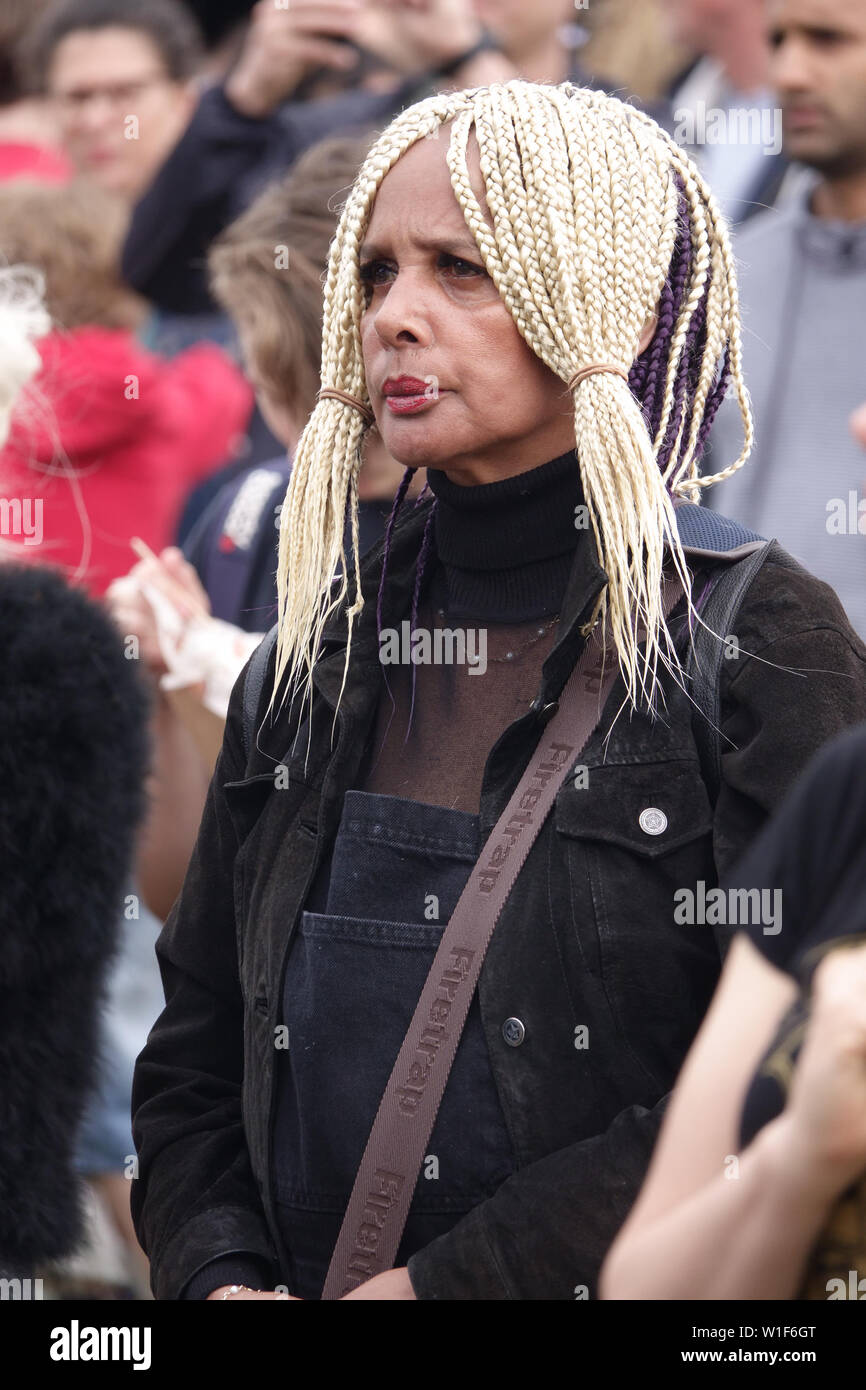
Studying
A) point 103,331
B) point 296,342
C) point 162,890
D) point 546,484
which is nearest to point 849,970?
point 546,484

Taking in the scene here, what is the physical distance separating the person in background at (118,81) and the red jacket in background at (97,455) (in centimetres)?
138

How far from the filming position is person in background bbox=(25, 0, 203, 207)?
221 inches

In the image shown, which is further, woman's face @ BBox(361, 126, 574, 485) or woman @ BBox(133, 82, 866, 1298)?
woman's face @ BBox(361, 126, 574, 485)

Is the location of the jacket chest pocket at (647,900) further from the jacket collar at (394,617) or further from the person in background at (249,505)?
the person in background at (249,505)

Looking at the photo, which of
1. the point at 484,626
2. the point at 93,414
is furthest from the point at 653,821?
the point at 93,414

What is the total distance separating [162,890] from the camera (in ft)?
10.6

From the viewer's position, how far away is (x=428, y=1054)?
1917 millimetres

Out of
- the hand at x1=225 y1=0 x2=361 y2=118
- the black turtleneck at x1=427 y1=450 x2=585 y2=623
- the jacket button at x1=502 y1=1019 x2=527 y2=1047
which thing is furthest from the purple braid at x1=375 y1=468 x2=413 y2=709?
the hand at x1=225 y1=0 x2=361 y2=118

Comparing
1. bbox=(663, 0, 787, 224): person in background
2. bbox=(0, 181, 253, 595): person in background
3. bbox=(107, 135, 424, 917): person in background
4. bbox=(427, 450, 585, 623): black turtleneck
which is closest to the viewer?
bbox=(427, 450, 585, 623): black turtleneck

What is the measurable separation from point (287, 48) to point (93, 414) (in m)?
1.33

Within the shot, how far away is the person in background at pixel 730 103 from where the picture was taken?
4387 millimetres

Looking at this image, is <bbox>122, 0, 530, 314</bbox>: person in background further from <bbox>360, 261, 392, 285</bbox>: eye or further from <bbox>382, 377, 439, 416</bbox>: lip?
<bbox>382, 377, 439, 416</bbox>: lip

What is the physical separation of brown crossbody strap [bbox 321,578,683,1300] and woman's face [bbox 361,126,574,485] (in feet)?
1.21

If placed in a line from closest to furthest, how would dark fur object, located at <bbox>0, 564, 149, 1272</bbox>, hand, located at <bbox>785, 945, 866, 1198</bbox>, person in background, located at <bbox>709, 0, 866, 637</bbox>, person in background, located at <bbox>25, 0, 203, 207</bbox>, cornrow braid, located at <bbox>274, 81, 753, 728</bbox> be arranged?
hand, located at <bbox>785, 945, 866, 1198</bbox> → cornrow braid, located at <bbox>274, 81, 753, 728</bbox> → dark fur object, located at <bbox>0, 564, 149, 1272</bbox> → person in background, located at <bbox>709, 0, 866, 637</bbox> → person in background, located at <bbox>25, 0, 203, 207</bbox>
